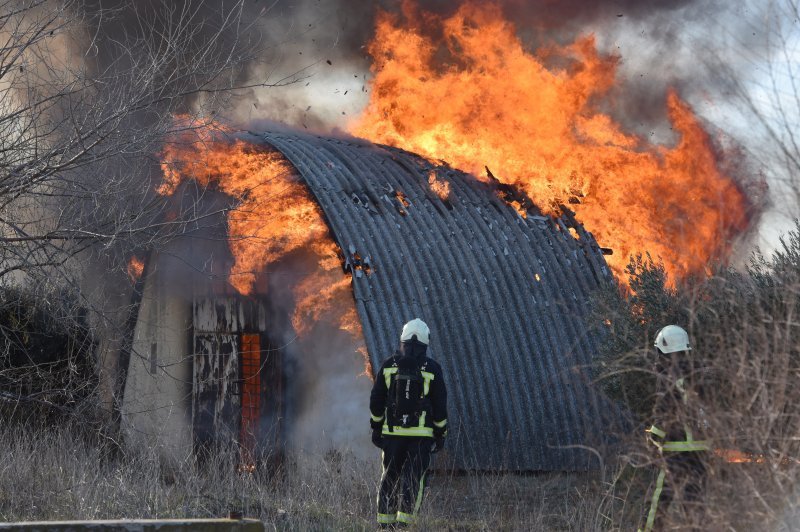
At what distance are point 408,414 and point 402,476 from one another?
0.52 meters

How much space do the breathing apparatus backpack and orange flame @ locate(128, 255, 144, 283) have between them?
553 centimetres

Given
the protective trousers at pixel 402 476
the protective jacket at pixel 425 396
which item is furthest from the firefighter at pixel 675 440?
the protective trousers at pixel 402 476

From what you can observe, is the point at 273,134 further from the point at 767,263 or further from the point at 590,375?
the point at 767,263

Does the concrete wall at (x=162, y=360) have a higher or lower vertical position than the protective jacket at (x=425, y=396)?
higher

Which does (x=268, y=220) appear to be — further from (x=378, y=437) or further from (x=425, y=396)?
(x=425, y=396)

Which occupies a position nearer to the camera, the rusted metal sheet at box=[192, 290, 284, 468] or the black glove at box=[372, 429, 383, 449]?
the black glove at box=[372, 429, 383, 449]

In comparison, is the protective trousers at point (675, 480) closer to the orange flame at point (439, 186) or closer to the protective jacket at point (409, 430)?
the protective jacket at point (409, 430)

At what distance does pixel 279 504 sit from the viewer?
8.84 metres

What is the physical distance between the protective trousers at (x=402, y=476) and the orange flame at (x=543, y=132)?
5.51 metres

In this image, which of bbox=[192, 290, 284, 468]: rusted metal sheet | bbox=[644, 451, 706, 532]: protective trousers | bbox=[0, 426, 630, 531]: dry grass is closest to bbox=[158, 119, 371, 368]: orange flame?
bbox=[192, 290, 284, 468]: rusted metal sheet

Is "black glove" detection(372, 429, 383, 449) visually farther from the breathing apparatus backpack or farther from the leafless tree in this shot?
the leafless tree

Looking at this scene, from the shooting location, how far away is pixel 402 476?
334 inches

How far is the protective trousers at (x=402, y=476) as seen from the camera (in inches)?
330

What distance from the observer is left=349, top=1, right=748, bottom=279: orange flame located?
1370 centimetres
